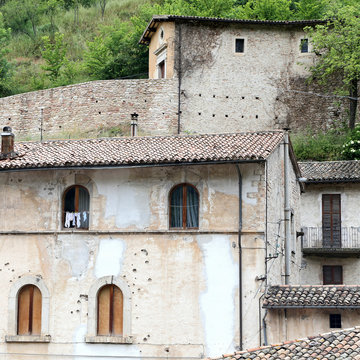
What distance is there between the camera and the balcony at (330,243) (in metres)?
33.7

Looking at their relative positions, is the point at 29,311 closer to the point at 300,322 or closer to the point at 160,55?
the point at 300,322

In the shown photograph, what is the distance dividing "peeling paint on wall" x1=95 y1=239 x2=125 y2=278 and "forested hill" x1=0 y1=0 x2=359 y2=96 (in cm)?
2370

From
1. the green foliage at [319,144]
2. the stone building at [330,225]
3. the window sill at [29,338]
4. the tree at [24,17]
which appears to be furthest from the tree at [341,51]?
the tree at [24,17]

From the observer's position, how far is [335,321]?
898 inches

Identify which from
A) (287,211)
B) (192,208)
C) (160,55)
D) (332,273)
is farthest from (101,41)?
(192,208)

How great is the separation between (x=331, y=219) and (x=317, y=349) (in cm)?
1682

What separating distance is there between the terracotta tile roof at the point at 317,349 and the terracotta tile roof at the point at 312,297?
12.4 ft

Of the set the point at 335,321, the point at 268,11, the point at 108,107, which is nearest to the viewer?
the point at 335,321

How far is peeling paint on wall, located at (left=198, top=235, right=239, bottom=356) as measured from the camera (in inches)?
917

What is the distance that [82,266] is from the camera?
24531 millimetres

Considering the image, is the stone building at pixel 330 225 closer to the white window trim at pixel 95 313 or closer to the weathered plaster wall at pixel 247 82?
the weathered plaster wall at pixel 247 82

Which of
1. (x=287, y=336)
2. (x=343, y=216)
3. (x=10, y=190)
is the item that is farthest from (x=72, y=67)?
(x=287, y=336)

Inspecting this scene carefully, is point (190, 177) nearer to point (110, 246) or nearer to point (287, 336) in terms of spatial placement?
point (110, 246)

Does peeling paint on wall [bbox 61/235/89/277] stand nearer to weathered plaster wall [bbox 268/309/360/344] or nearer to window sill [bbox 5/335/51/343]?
window sill [bbox 5/335/51/343]
